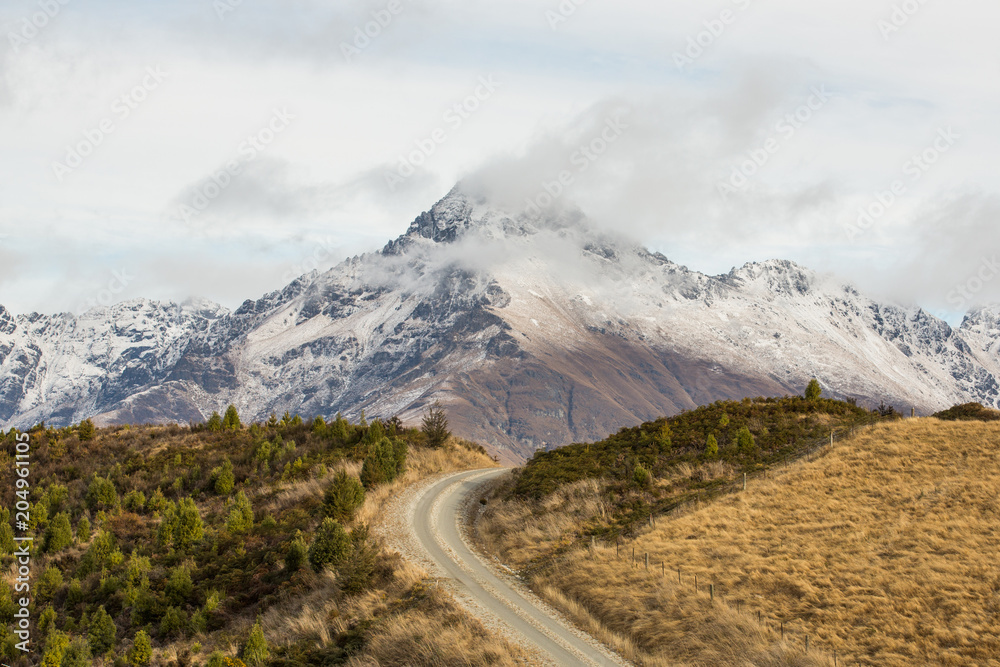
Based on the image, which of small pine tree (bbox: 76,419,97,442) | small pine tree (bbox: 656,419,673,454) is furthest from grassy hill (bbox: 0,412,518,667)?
small pine tree (bbox: 656,419,673,454)

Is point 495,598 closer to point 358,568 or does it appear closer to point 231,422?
point 358,568

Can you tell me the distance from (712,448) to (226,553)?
26.1 m

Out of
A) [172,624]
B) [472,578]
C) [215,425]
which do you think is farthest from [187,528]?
[215,425]

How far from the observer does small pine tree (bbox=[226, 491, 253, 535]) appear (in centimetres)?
4053

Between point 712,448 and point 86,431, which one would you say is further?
point 86,431

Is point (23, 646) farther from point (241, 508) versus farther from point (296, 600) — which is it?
point (241, 508)

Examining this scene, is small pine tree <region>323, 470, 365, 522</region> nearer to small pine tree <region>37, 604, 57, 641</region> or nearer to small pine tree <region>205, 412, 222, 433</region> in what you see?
small pine tree <region>37, 604, 57, 641</region>

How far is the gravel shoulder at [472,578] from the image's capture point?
25109mm

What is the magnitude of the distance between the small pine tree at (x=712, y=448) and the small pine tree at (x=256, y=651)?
2658 centimetres

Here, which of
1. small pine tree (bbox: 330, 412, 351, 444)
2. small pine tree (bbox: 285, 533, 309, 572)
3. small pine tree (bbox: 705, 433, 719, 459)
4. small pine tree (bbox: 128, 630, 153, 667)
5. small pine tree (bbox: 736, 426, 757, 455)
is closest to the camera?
small pine tree (bbox: 128, 630, 153, 667)

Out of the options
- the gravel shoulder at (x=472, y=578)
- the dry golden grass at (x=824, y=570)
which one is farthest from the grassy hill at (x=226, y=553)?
the dry golden grass at (x=824, y=570)

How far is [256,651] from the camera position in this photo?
25.9m

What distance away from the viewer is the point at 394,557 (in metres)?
32.5

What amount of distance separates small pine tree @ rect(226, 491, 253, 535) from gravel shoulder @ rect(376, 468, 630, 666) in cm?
740
